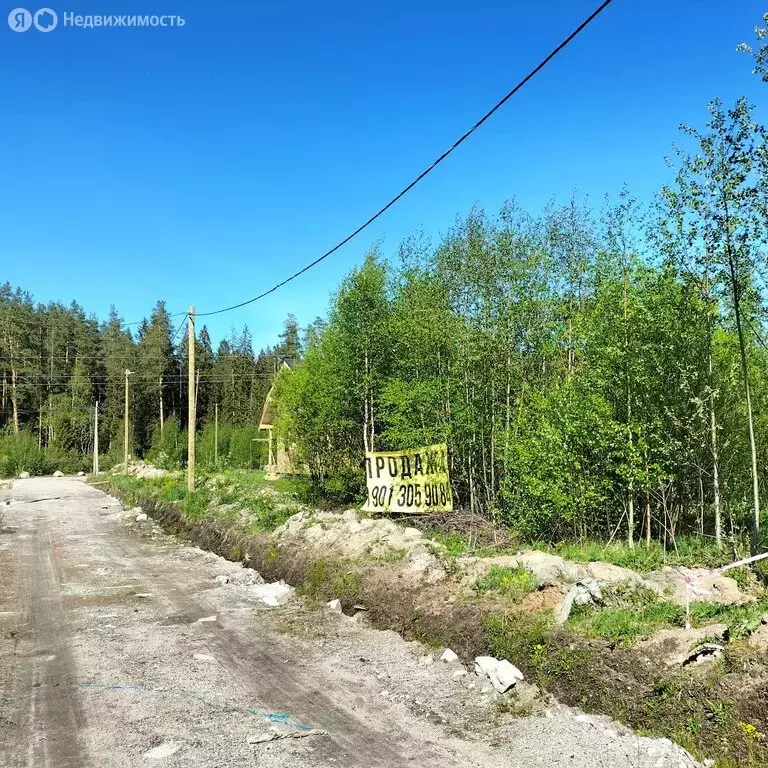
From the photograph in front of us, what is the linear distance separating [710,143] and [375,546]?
7767mm

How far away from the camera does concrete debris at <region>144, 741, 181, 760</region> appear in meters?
4.39

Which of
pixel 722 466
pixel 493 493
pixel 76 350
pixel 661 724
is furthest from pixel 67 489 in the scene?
pixel 76 350

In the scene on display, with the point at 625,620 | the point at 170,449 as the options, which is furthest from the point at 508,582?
the point at 170,449

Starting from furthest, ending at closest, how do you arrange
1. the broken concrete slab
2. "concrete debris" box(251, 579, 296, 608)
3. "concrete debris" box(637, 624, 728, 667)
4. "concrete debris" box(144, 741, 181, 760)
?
"concrete debris" box(251, 579, 296, 608)
the broken concrete slab
"concrete debris" box(637, 624, 728, 667)
"concrete debris" box(144, 741, 181, 760)

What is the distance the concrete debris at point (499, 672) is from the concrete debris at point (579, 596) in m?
0.79

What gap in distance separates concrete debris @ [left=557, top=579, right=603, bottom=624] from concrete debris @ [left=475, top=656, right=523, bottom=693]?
2.58 feet

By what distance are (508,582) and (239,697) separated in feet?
11.2

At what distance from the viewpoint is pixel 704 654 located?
4836mm

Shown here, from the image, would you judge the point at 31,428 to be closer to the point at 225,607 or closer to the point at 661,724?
the point at 225,607

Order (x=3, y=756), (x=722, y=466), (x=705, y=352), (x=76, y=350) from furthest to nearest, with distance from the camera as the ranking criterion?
(x=76, y=350)
(x=722, y=466)
(x=705, y=352)
(x=3, y=756)

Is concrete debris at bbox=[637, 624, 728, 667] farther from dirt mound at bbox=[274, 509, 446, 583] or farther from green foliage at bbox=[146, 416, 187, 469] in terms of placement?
green foliage at bbox=[146, 416, 187, 469]

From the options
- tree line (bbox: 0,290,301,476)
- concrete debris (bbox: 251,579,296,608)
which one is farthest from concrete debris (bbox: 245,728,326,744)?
tree line (bbox: 0,290,301,476)

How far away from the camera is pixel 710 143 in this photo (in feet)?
28.7

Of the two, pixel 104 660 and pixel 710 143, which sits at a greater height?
pixel 710 143
